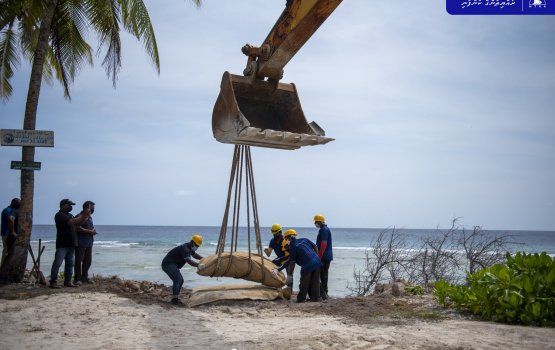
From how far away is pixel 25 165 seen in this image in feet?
32.5

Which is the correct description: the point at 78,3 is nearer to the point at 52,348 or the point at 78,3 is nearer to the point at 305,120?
the point at 305,120

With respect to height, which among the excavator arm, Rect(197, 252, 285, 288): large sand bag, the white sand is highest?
the excavator arm

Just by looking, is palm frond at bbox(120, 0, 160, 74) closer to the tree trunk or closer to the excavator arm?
the tree trunk

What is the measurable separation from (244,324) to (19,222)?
5457 mm

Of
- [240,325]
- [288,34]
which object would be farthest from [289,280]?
[288,34]

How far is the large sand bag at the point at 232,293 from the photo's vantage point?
8.51m

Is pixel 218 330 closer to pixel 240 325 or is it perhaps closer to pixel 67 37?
pixel 240 325

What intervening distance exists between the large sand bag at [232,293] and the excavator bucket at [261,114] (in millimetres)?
2712

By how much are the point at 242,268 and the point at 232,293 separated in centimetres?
46

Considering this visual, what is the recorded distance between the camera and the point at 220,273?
846cm

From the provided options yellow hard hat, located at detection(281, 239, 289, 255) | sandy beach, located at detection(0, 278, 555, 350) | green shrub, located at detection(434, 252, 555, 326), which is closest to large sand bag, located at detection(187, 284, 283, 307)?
sandy beach, located at detection(0, 278, 555, 350)

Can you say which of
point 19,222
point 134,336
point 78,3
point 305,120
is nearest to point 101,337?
point 134,336

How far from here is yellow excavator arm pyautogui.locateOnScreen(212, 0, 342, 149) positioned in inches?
256

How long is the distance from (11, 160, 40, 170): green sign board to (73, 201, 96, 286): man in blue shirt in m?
1.26
